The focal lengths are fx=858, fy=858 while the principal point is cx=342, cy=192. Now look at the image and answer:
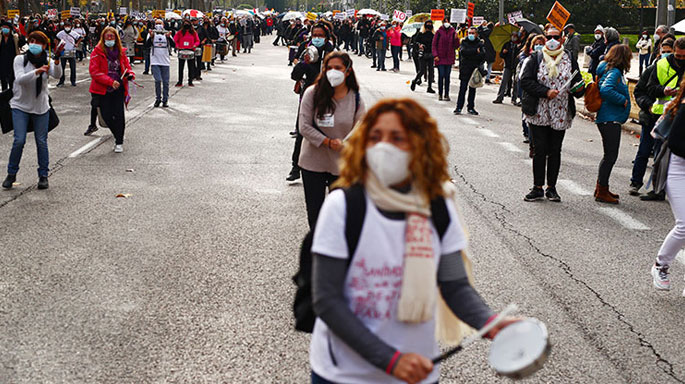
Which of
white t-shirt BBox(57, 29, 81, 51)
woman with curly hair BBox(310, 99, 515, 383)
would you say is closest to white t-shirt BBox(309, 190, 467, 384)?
woman with curly hair BBox(310, 99, 515, 383)

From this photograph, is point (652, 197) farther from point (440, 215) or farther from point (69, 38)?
point (69, 38)

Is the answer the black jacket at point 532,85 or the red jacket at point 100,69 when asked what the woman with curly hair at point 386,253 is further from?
the red jacket at point 100,69

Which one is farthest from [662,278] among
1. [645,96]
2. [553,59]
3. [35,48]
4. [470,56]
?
[470,56]

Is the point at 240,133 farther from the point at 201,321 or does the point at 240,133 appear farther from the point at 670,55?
the point at 201,321

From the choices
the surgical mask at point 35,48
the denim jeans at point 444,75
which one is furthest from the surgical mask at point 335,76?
the denim jeans at point 444,75

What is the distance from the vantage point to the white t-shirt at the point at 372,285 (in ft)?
8.55

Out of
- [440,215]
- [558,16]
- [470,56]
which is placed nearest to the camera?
[440,215]

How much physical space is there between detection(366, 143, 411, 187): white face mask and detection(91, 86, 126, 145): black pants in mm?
10241

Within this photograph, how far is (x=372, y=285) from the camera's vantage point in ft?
8.71

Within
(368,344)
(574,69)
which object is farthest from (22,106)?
(368,344)

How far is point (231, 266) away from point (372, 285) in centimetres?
443

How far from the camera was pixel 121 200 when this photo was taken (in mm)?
9438

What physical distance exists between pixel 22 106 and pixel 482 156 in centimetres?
647

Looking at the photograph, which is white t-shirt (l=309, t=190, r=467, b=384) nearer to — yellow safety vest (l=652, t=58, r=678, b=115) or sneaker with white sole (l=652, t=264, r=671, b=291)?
sneaker with white sole (l=652, t=264, r=671, b=291)
